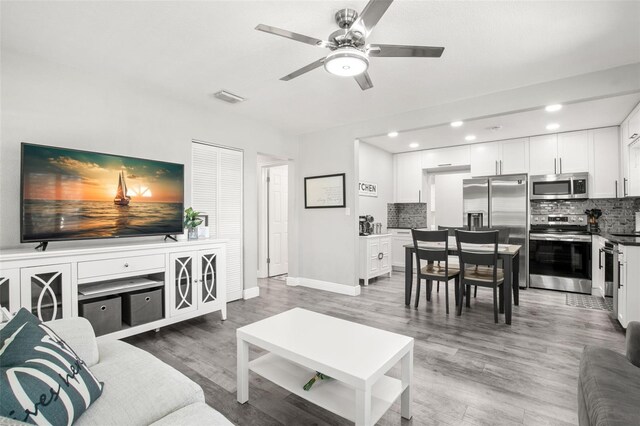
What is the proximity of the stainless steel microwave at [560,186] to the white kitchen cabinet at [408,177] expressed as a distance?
1.97 metres

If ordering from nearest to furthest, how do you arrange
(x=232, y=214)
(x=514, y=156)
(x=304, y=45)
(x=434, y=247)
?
(x=304, y=45) < (x=434, y=247) < (x=232, y=214) < (x=514, y=156)

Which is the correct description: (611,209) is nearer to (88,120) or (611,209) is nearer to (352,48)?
(352,48)

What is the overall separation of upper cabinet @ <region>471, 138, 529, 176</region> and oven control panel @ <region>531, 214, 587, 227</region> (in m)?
0.83

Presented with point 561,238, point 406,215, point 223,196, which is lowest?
point 561,238

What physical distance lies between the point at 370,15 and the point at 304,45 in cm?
92

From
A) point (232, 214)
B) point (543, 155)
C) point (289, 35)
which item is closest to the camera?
point (289, 35)

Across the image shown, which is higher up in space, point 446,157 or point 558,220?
point 446,157

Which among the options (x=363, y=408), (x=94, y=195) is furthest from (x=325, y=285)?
(x=363, y=408)

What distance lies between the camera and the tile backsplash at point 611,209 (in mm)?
4574

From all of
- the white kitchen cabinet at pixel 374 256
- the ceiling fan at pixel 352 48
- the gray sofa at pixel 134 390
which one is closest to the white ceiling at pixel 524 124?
the white kitchen cabinet at pixel 374 256

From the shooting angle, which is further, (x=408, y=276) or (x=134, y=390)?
(x=408, y=276)

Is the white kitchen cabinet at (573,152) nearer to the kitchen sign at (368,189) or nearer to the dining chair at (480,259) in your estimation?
the dining chair at (480,259)

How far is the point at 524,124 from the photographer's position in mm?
4383

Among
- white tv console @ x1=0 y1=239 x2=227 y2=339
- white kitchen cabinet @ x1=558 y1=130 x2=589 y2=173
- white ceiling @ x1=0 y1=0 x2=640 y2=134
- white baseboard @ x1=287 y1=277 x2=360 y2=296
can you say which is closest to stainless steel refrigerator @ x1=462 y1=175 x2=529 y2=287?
white kitchen cabinet @ x1=558 y1=130 x2=589 y2=173
